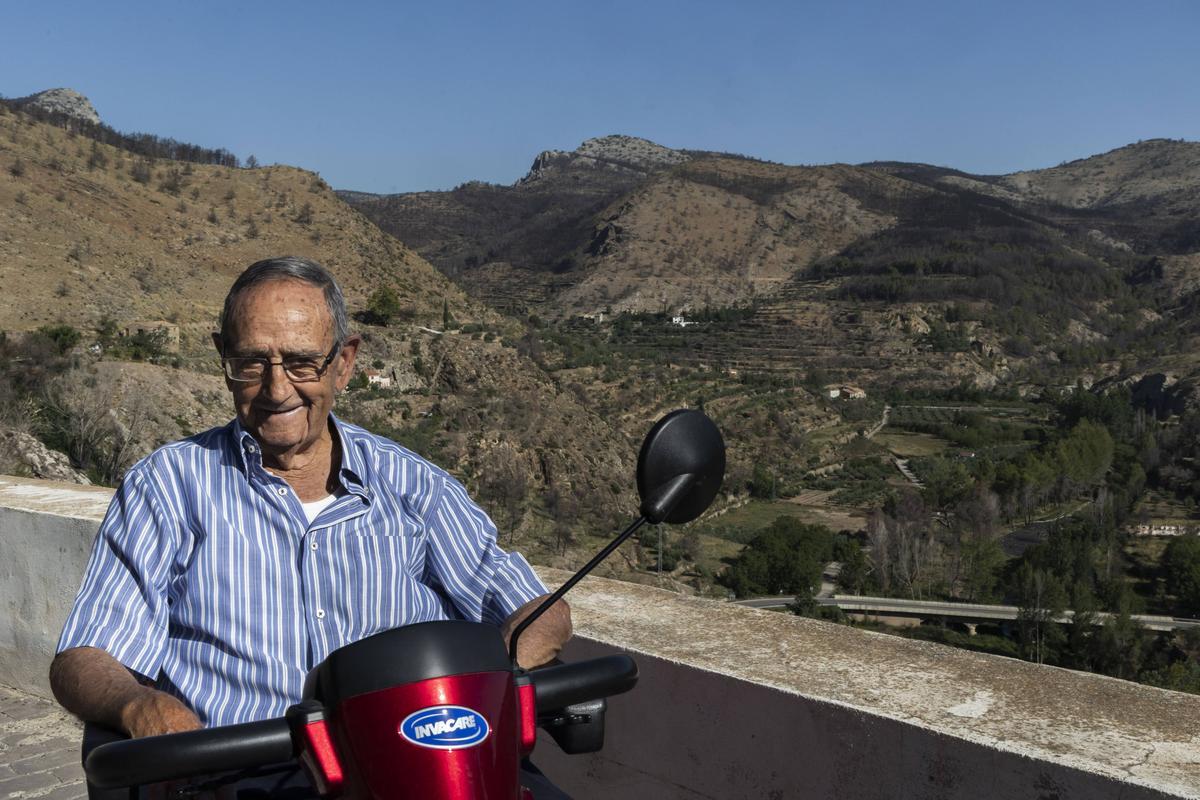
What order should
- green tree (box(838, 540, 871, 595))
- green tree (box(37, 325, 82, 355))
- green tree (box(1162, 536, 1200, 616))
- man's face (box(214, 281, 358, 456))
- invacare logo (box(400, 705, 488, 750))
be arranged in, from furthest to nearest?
green tree (box(838, 540, 871, 595)) < green tree (box(1162, 536, 1200, 616)) < green tree (box(37, 325, 82, 355)) < man's face (box(214, 281, 358, 456)) < invacare logo (box(400, 705, 488, 750))

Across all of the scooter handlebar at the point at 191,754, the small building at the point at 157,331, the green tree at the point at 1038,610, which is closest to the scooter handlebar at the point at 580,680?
the scooter handlebar at the point at 191,754

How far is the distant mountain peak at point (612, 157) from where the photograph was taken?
15650cm

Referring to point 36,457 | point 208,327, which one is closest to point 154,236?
point 208,327

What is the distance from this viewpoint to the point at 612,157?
160 meters

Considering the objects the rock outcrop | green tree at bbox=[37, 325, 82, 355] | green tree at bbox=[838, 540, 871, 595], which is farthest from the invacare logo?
green tree at bbox=[838, 540, 871, 595]

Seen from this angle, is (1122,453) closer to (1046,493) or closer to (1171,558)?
(1046,493)

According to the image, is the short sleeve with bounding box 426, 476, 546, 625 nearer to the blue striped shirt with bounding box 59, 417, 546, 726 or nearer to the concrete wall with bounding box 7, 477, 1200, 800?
the blue striped shirt with bounding box 59, 417, 546, 726

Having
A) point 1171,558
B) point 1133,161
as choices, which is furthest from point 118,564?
point 1133,161

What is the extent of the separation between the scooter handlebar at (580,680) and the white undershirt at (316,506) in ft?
2.09

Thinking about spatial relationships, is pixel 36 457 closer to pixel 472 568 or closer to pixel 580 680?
pixel 472 568

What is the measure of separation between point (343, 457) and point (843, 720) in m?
1.04

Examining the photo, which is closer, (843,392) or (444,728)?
(444,728)

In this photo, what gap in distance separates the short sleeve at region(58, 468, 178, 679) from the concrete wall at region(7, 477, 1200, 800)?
0.99 m

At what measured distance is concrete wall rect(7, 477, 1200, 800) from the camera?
1731 millimetres
